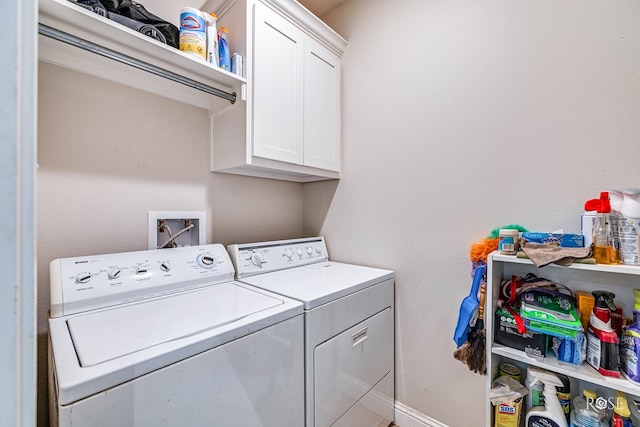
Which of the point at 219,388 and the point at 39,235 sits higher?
the point at 39,235

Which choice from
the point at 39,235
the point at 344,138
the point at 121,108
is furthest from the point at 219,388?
the point at 344,138

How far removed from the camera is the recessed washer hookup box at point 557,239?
1006 millimetres

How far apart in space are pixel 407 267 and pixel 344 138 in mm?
940

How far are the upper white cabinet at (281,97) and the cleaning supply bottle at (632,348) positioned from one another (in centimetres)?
148

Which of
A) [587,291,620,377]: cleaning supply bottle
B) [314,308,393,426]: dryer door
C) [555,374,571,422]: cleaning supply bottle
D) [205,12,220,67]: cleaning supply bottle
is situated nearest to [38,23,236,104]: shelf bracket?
[205,12,220,67]: cleaning supply bottle

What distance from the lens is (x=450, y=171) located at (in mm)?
1443

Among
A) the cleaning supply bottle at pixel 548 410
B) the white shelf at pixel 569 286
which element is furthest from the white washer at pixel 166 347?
the cleaning supply bottle at pixel 548 410

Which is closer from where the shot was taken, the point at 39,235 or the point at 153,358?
the point at 153,358

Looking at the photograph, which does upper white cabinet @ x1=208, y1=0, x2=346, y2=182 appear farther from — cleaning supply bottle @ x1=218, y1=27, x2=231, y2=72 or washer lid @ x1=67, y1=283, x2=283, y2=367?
washer lid @ x1=67, y1=283, x2=283, y2=367

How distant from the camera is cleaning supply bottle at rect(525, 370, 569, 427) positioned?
1.02 meters

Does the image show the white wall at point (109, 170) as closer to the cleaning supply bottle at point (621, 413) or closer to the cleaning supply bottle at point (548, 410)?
the cleaning supply bottle at point (548, 410)

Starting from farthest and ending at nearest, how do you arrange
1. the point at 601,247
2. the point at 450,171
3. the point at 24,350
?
the point at 450,171
the point at 601,247
the point at 24,350

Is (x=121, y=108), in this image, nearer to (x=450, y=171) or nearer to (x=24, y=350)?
(x=24, y=350)

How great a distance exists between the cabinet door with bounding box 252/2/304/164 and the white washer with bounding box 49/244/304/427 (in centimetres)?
72
